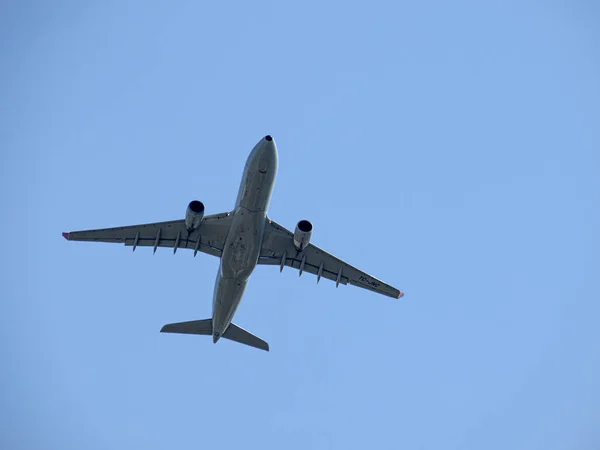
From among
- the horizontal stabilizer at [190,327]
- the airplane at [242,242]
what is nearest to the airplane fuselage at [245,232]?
the airplane at [242,242]

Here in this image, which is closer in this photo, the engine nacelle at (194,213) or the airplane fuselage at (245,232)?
the airplane fuselage at (245,232)

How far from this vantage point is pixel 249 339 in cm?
3931

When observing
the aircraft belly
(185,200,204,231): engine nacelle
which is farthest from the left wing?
(185,200,204,231): engine nacelle

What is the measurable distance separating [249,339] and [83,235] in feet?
35.9

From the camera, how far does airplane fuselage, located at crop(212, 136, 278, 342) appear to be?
32.4m

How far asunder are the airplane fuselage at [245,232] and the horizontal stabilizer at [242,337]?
2053 millimetres

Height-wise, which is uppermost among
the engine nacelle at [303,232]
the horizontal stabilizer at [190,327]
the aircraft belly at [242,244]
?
the engine nacelle at [303,232]

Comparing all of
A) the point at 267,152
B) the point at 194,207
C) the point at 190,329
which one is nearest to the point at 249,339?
the point at 190,329

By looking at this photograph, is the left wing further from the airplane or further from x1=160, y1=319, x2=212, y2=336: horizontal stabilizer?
x1=160, y1=319, x2=212, y2=336: horizontal stabilizer

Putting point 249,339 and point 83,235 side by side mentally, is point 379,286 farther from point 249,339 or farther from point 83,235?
point 83,235

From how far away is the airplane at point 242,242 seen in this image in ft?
109

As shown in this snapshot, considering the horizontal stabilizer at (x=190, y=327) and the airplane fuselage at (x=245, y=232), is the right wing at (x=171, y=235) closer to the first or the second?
the airplane fuselage at (x=245, y=232)

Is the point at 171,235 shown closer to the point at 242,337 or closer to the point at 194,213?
the point at 194,213

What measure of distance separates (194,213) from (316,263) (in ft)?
26.5
